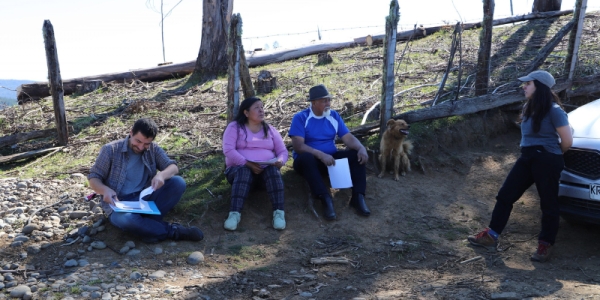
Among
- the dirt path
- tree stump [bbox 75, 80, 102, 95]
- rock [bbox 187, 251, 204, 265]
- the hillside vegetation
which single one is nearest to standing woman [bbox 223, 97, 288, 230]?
the dirt path

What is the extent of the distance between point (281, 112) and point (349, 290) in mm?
5094

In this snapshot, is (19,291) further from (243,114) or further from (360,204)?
(360,204)

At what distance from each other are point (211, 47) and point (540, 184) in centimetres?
979

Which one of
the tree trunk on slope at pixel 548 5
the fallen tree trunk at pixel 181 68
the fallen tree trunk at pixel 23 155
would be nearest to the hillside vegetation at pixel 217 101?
the fallen tree trunk at pixel 23 155

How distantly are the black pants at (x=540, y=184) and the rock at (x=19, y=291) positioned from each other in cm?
455

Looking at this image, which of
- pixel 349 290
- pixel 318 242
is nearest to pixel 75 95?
pixel 318 242

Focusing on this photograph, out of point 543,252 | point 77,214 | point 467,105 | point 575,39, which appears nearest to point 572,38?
point 575,39

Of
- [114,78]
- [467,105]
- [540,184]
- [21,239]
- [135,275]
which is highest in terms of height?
[114,78]

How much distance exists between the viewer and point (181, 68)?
46.0 ft

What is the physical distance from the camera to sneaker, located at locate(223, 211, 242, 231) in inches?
226

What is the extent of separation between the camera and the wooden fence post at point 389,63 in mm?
7359

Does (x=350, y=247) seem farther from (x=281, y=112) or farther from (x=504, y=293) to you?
(x=281, y=112)

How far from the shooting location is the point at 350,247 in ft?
18.5

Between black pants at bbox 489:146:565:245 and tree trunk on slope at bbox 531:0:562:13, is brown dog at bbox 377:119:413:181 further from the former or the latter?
tree trunk on slope at bbox 531:0:562:13
